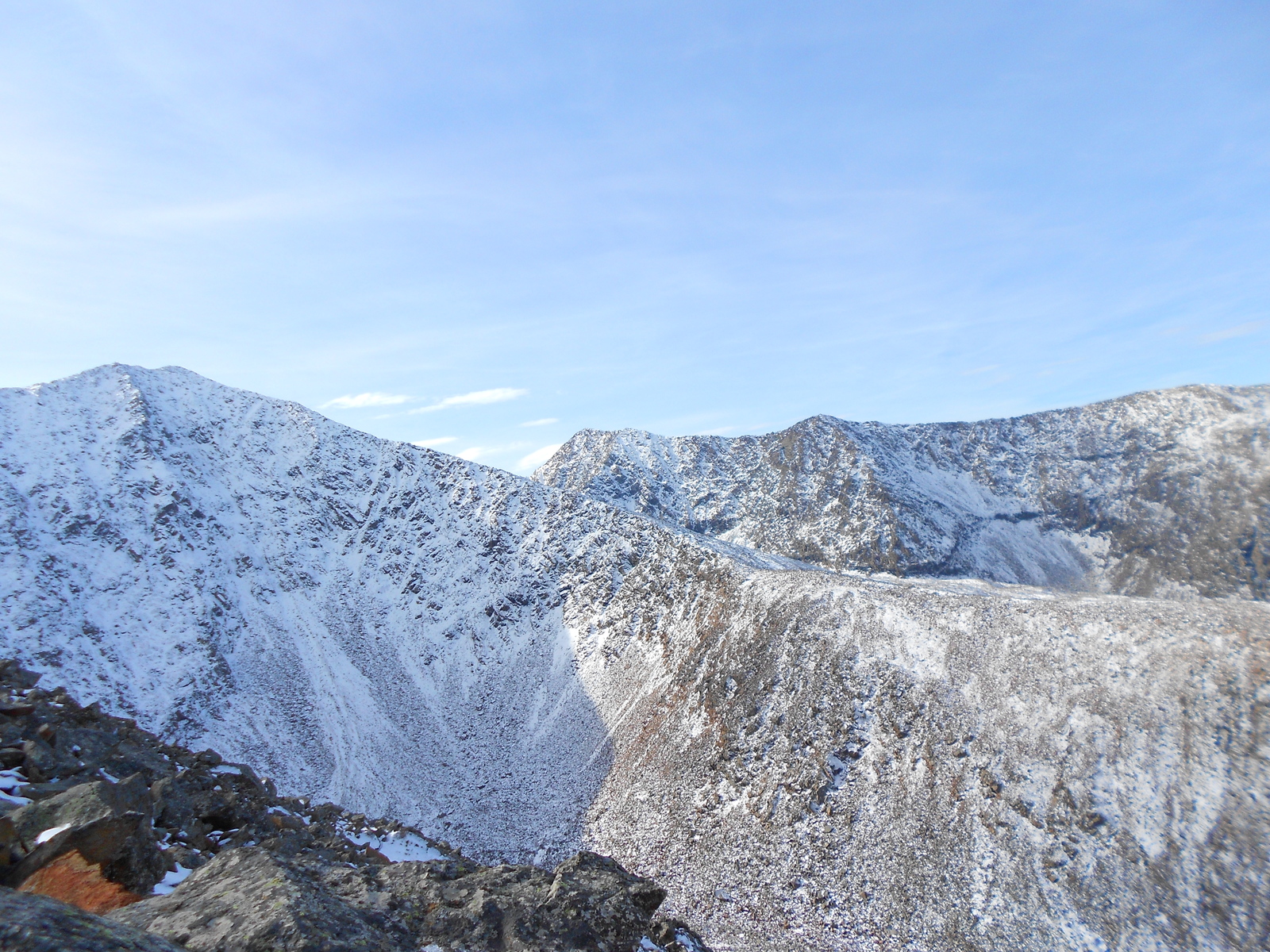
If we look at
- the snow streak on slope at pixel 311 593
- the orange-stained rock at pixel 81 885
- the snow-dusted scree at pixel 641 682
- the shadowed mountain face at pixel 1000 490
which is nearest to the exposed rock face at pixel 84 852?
the orange-stained rock at pixel 81 885

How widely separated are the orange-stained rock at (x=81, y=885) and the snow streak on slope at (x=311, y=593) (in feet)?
130

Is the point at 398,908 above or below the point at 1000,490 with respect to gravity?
below

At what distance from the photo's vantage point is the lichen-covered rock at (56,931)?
614 centimetres

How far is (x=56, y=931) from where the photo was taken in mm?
6445

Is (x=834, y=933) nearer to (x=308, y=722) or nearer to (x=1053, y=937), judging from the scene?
(x=1053, y=937)

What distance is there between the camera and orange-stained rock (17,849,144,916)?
1041cm

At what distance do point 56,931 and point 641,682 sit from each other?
5436 centimetres

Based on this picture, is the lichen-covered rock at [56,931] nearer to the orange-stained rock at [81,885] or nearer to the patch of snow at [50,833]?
the orange-stained rock at [81,885]

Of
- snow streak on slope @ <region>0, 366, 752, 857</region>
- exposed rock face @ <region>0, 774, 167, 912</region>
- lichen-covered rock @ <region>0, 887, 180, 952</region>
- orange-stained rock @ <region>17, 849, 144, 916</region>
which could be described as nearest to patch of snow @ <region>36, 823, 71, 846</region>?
exposed rock face @ <region>0, 774, 167, 912</region>

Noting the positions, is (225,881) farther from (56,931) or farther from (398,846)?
(398,846)

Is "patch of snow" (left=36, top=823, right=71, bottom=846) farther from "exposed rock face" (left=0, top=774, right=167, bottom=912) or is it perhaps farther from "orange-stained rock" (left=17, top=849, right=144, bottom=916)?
"orange-stained rock" (left=17, top=849, right=144, bottom=916)

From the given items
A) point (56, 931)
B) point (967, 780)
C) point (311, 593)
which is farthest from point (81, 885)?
point (311, 593)

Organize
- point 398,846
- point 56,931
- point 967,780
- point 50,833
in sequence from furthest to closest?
point 967,780
point 398,846
point 50,833
point 56,931

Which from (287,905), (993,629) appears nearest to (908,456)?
(993,629)
